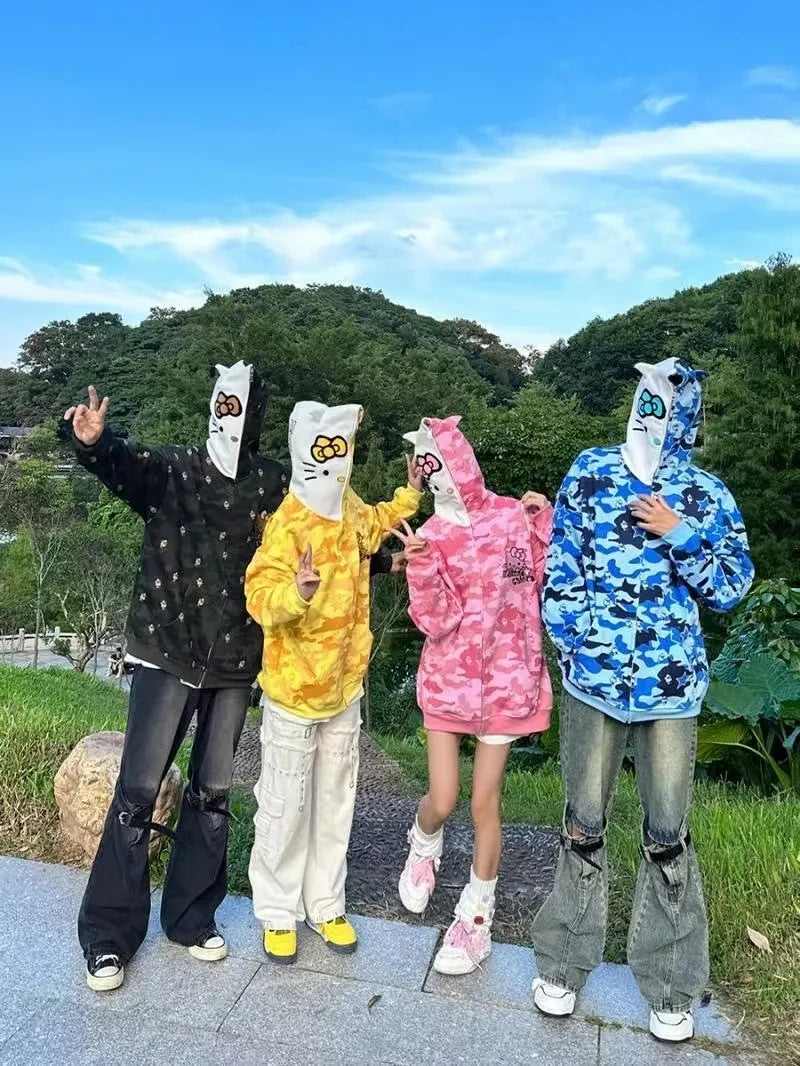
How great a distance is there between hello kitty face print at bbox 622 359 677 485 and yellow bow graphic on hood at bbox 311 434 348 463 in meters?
0.85

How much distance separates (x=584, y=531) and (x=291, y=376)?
19593mm

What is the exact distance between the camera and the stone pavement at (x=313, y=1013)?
246 cm

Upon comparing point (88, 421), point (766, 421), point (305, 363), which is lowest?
point (88, 421)

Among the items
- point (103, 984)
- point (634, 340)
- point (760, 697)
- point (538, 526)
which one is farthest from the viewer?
point (634, 340)

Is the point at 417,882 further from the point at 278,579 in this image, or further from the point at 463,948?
the point at 278,579

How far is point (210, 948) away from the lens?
2.88 meters

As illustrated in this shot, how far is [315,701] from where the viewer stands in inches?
110

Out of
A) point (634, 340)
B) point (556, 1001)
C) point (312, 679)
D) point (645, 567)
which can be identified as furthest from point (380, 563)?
point (634, 340)

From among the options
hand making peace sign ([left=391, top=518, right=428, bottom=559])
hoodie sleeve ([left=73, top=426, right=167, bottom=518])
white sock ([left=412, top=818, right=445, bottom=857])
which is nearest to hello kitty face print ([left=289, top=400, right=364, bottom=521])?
hand making peace sign ([left=391, top=518, right=428, bottom=559])

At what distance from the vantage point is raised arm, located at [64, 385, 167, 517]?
264 cm

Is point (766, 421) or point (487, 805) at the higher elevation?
point (766, 421)

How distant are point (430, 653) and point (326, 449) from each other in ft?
2.45

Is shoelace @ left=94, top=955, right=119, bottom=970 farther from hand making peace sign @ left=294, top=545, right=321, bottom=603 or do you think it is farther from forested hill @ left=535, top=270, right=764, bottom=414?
forested hill @ left=535, top=270, right=764, bottom=414

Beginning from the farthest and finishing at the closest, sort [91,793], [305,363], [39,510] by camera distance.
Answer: [39,510]
[305,363]
[91,793]
